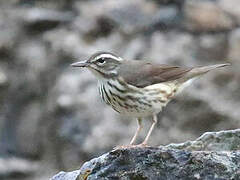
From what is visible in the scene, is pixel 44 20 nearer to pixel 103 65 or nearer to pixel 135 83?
pixel 103 65

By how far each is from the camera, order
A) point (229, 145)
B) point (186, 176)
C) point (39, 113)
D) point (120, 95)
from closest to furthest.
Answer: point (186, 176)
point (229, 145)
point (120, 95)
point (39, 113)

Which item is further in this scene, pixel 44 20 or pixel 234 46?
pixel 44 20

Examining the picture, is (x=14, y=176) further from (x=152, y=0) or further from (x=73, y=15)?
(x=152, y=0)

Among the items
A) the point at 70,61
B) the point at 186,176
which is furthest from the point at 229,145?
the point at 70,61

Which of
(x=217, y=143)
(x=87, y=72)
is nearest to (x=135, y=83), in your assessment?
(x=217, y=143)

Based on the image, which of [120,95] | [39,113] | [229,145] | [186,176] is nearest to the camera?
[186,176]

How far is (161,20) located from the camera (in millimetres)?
9797

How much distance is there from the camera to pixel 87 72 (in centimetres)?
964

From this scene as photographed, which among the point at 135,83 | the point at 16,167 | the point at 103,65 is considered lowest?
the point at 135,83

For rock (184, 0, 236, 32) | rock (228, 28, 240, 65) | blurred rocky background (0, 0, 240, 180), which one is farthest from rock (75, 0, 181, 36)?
rock (228, 28, 240, 65)

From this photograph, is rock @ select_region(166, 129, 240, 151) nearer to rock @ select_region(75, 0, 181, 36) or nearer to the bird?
the bird

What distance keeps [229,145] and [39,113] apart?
465 cm

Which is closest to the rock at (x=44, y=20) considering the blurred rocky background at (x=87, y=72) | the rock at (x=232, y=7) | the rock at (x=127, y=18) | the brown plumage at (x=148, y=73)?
the blurred rocky background at (x=87, y=72)

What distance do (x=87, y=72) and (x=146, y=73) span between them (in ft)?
9.45
